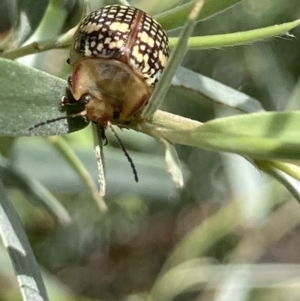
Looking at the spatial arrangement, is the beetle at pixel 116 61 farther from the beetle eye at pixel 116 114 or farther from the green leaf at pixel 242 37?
the green leaf at pixel 242 37

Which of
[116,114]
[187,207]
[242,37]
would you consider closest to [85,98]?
[116,114]

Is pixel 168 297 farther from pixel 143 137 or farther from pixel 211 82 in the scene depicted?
pixel 211 82

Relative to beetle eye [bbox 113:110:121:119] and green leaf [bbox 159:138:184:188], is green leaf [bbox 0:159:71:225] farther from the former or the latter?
green leaf [bbox 159:138:184:188]

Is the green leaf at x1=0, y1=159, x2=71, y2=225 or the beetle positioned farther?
the green leaf at x1=0, y1=159, x2=71, y2=225

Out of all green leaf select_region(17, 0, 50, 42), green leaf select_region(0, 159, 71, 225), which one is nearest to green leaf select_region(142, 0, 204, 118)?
green leaf select_region(17, 0, 50, 42)

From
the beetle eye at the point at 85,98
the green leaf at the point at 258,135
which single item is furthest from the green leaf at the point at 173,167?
the beetle eye at the point at 85,98

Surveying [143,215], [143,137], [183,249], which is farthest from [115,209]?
[143,137]

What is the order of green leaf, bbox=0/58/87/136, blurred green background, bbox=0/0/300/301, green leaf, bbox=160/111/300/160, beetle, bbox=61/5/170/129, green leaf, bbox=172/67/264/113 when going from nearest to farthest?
1. green leaf, bbox=160/111/300/160
2. green leaf, bbox=0/58/87/136
3. beetle, bbox=61/5/170/129
4. green leaf, bbox=172/67/264/113
5. blurred green background, bbox=0/0/300/301
